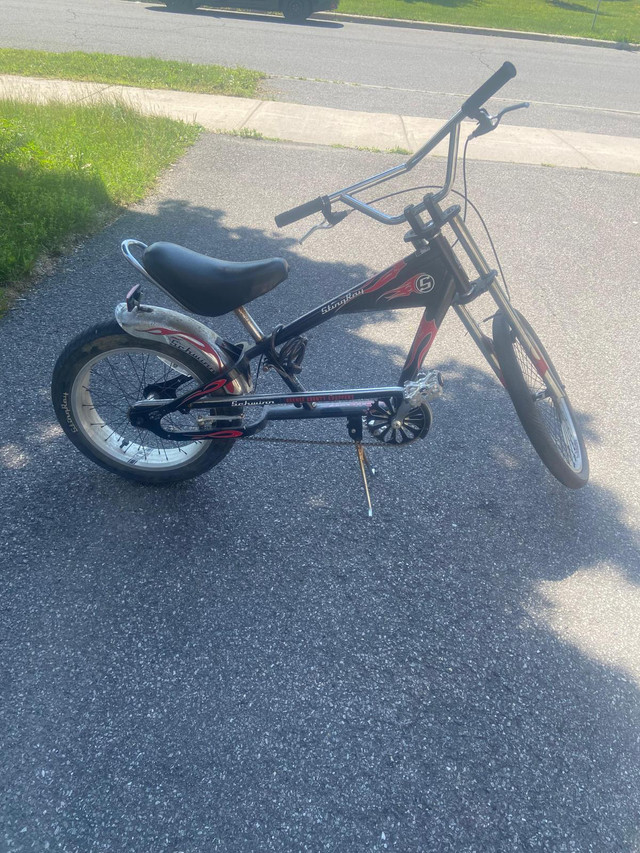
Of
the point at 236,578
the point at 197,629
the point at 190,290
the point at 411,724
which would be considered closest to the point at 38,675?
the point at 197,629

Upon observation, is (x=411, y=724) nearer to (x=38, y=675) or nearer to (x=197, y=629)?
(x=197, y=629)

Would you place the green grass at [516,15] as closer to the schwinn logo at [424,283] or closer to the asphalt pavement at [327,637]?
the asphalt pavement at [327,637]

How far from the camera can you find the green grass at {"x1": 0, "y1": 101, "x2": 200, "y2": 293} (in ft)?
16.6

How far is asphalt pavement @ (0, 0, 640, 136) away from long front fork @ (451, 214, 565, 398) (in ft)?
24.9

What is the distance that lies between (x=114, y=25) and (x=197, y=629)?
15.2 m

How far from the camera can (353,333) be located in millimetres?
4453

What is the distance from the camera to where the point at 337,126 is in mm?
8609

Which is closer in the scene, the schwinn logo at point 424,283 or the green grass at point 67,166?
the schwinn logo at point 424,283

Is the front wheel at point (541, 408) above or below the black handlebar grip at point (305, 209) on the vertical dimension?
below

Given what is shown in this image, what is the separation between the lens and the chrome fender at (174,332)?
2.65 meters

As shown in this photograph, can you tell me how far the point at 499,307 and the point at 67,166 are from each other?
488cm

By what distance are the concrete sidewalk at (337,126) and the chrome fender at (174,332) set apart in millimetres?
5948

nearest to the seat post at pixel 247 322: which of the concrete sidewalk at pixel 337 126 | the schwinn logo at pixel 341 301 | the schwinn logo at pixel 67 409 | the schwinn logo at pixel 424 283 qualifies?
the schwinn logo at pixel 341 301

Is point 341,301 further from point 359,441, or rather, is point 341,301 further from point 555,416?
point 555,416
